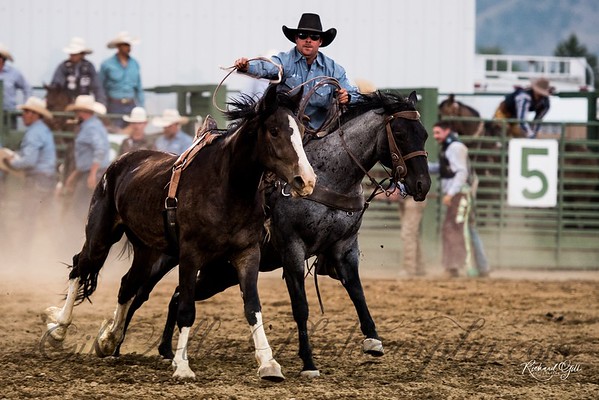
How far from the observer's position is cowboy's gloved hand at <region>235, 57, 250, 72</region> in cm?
619

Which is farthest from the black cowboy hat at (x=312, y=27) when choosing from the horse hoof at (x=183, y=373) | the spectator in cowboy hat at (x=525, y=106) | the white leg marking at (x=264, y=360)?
the spectator in cowboy hat at (x=525, y=106)

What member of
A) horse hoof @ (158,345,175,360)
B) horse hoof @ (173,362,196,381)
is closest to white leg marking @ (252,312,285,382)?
horse hoof @ (173,362,196,381)

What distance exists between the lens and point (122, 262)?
12438mm

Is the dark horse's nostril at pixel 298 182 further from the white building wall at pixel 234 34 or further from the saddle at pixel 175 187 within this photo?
the white building wall at pixel 234 34

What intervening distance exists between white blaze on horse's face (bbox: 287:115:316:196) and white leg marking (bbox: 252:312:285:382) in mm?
776

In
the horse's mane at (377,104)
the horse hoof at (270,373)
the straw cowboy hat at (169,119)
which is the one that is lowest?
the horse hoof at (270,373)

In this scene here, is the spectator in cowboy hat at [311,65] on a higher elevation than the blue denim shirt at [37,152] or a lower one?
higher

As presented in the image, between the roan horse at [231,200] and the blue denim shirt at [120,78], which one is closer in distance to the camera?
the roan horse at [231,200]

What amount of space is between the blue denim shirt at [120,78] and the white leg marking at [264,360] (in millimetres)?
7680

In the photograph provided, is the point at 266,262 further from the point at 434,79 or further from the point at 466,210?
the point at 434,79

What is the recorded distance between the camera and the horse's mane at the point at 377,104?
630 cm

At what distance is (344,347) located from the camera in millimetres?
7035

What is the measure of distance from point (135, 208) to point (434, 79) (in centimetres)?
1025

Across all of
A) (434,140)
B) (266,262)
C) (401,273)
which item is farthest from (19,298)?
(434,140)
